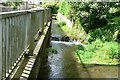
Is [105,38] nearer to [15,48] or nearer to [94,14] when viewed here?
[94,14]

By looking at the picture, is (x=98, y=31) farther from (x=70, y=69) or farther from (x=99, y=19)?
(x=70, y=69)

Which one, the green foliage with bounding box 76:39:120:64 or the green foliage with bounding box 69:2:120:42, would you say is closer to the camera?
the green foliage with bounding box 76:39:120:64

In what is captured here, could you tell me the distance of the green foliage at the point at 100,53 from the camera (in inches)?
437

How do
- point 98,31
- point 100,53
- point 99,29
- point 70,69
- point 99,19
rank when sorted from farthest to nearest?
point 99,19 < point 99,29 < point 98,31 < point 100,53 < point 70,69

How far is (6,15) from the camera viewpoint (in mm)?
2906

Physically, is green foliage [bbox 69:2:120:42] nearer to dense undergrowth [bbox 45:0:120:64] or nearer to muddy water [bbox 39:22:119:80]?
dense undergrowth [bbox 45:0:120:64]

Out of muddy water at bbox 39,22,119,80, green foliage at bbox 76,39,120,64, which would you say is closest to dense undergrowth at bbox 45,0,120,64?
green foliage at bbox 76,39,120,64

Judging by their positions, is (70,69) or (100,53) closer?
(70,69)

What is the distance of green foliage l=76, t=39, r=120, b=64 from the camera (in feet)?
36.4

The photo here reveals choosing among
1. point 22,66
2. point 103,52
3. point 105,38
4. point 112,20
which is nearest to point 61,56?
point 103,52

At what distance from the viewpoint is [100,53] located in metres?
11.9

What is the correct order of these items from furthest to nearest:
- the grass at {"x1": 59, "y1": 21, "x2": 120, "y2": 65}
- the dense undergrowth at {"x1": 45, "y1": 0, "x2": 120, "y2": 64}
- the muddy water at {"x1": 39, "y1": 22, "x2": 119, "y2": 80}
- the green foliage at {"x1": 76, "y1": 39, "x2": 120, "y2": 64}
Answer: the dense undergrowth at {"x1": 45, "y1": 0, "x2": 120, "y2": 64} < the green foliage at {"x1": 76, "y1": 39, "x2": 120, "y2": 64} < the grass at {"x1": 59, "y1": 21, "x2": 120, "y2": 65} < the muddy water at {"x1": 39, "y1": 22, "x2": 119, "y2": 80}

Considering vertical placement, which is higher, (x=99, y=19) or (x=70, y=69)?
(x=99, y=19)

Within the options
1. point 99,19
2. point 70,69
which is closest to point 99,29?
point 99,19
